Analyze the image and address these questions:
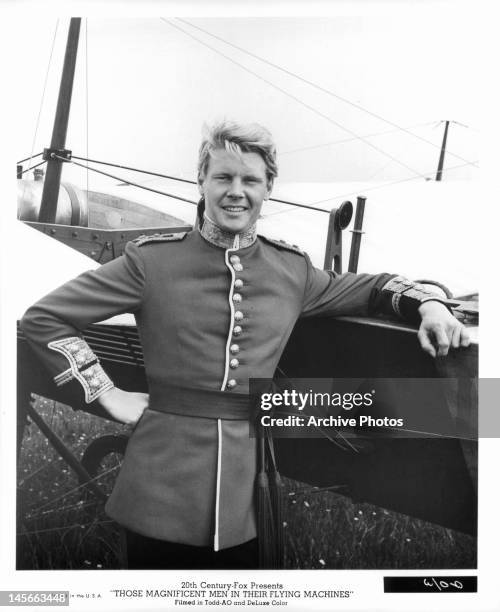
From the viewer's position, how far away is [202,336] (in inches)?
57.9

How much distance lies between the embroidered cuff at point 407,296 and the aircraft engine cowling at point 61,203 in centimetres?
88

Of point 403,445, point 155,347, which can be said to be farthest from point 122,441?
point 403,445

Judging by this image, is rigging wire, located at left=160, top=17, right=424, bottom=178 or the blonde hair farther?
rigging wire, located at left=160, top=17, right=424, bottom=178

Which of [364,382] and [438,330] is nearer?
[438,330]

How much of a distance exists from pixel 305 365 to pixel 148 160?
0.72 metres

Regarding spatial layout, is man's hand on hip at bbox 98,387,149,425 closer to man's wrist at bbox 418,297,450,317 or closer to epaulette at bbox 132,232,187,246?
epaulette at bbox 132,232,187,246

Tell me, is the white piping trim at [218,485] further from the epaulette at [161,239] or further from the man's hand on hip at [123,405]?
the epaulette at [161,239]

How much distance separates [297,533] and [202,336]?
2.10ft

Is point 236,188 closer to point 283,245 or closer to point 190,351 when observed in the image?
point 283,245

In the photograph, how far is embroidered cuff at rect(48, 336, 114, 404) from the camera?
1403 millimetres

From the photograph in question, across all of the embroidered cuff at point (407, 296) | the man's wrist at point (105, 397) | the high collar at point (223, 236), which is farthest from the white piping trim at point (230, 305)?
the embroidered cuff at point (407, 296)

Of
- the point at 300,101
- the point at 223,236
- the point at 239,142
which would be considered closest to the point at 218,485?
the point at 223,236

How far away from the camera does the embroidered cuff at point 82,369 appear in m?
1.40

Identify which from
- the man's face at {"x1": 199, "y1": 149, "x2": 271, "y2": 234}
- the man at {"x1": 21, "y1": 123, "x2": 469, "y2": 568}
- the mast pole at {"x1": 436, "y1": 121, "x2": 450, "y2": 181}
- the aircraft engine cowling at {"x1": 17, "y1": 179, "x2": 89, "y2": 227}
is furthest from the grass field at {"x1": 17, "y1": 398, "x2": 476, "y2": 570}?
the mast pole at {"x1": 436, "y1": 121, "x2": 450, "y2": 181}
